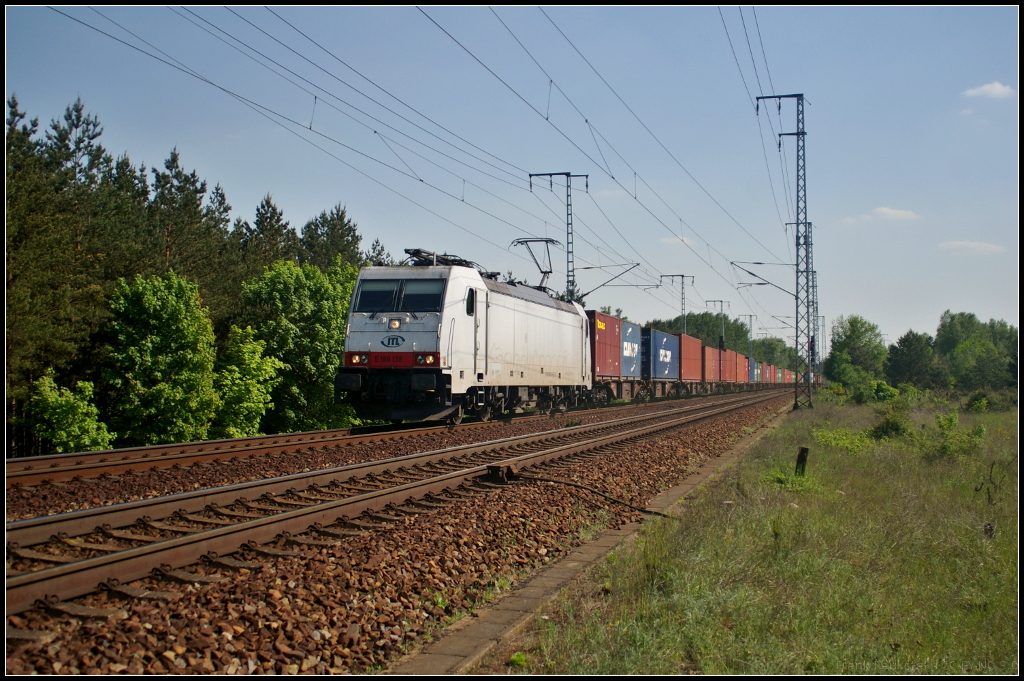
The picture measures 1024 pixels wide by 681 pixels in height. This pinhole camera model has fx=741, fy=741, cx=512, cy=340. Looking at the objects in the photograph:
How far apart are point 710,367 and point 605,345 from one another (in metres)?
23.7

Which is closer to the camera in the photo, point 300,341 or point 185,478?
point 185,478

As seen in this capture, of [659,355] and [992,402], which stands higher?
[659,355]

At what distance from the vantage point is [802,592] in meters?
5.55

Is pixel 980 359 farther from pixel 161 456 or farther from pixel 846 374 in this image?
pixel 161 456

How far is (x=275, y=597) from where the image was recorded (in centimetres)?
484

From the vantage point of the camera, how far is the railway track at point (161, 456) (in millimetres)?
9227

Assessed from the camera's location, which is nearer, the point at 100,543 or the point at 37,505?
the point at 100,543

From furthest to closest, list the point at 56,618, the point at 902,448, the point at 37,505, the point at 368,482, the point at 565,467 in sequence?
the point at 902,448 < the point at 565,467 < the point at 368,482 < the point at 37,505 < the point at 56,618

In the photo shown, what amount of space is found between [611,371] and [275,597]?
26.7 meters

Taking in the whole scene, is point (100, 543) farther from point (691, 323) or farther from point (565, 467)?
point (691, 323)

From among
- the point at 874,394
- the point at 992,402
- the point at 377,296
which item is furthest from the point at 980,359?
the point at 377,296

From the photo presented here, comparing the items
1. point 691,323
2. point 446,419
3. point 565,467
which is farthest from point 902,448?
point 691,323

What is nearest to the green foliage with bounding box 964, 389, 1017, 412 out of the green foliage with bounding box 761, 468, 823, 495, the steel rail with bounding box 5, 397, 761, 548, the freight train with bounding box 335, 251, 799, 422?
the freight train with bounding box 335, 251, 799, 422

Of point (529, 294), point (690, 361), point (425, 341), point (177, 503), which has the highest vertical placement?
point (529, 294)
